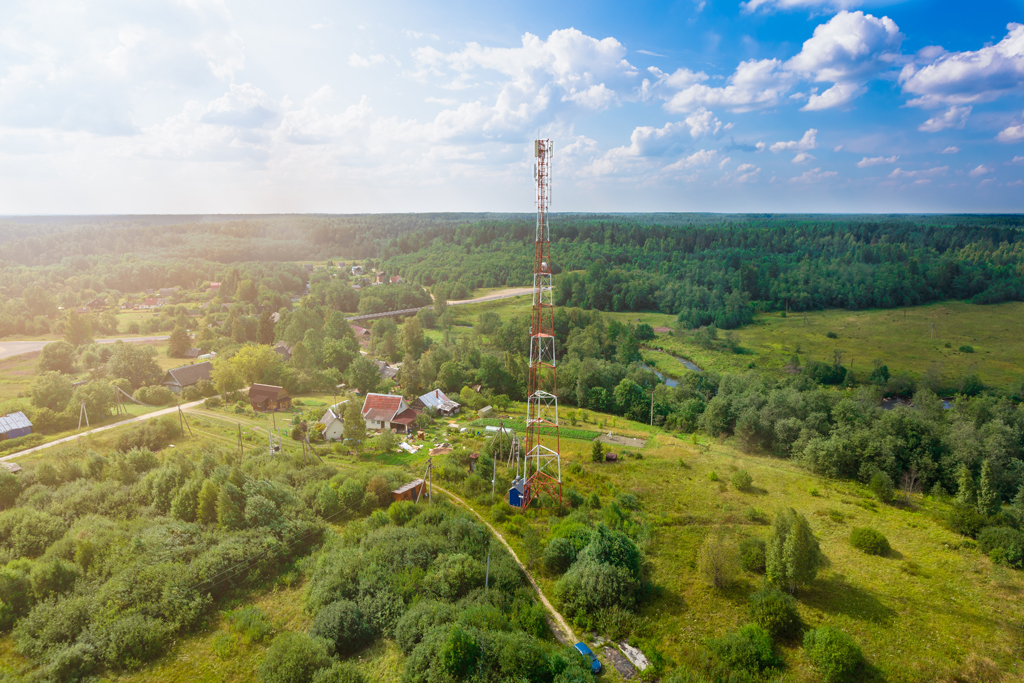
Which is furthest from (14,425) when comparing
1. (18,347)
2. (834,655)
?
(834,655)

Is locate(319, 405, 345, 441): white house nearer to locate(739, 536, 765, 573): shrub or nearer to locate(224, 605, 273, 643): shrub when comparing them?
locate(224, 605, 273, 643): shrub

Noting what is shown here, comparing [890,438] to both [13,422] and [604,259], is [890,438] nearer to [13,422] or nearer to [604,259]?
[13,422]

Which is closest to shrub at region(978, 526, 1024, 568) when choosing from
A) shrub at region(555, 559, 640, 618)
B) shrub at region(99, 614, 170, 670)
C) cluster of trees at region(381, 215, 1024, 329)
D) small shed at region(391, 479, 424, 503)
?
shrub at region(555, 559, 640, 618)

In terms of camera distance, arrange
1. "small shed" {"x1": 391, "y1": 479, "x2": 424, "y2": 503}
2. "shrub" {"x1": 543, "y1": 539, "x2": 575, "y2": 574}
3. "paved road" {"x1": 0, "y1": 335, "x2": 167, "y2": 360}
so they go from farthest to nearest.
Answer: "paved road" {"x1": 0, "y1": 335, "x2": 167, "y2": 360}, "small shed" {"x1": 391, "y1": 479, "x2": 424, "y2": 503}, "shrub" {"x1": 543, "y1": 539, "x2": 575, "y2": 574}

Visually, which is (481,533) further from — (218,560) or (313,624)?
(218,560)

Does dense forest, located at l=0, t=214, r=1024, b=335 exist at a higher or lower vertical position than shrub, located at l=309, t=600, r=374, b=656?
higher
